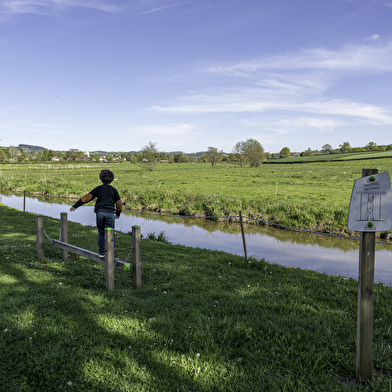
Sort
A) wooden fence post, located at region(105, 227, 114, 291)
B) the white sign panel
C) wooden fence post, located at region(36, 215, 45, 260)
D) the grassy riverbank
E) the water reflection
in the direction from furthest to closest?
the water reflection, wooden fence post, located at region(36, 215, 45, 260), wooden fence post, located at region(105, 227, 114, 291), the grassy riverbank, the white sign panel

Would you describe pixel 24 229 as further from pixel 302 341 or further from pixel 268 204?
pixel 268 204

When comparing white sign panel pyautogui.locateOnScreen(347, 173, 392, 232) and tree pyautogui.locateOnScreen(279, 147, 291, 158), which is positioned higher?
tree pyautogui.locateOnScreen(279, 147, 291, 158)

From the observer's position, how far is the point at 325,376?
11.1 feet

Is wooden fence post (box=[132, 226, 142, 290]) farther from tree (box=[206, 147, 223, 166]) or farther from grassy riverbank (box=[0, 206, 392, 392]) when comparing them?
tree (box=[206, 147, 223, 166])

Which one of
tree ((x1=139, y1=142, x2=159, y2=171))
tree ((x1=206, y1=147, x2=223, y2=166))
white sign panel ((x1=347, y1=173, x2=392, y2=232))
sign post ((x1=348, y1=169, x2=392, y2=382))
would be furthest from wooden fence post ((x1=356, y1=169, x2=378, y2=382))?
tree ((x1=206, y1=147, x2=223, y2=166))

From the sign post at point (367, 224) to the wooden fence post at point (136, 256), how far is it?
Result: 13.4 feet

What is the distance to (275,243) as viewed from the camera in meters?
14.9

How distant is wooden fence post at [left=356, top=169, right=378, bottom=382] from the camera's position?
3117mm

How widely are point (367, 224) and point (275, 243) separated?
12295 millimetres

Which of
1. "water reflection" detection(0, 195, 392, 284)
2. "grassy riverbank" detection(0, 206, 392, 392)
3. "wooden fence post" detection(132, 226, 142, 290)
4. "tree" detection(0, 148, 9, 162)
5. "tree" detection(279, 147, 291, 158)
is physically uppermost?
"tree" detection(279, 147, 291, 158)

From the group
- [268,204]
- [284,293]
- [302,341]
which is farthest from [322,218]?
[302,341]

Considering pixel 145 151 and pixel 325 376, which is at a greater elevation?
pixel 145 151

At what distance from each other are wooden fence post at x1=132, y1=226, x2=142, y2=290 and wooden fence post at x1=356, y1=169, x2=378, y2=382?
4.11 metres

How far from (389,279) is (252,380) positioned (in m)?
8.76
